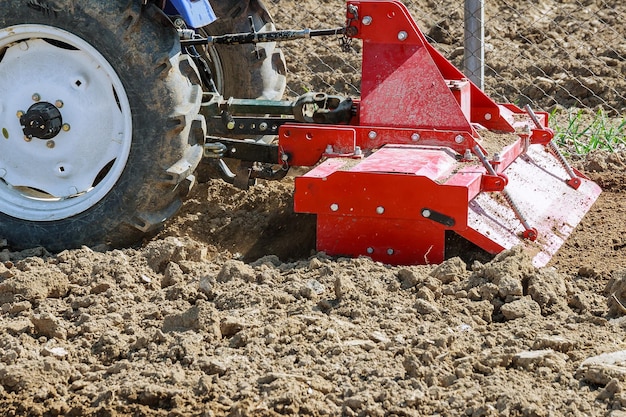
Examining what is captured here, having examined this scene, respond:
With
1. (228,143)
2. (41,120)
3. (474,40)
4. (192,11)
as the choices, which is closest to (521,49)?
(474,40)

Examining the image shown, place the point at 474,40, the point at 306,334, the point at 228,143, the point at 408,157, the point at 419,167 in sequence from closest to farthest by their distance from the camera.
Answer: the point at 306,334 → the point at 419,167 → the point at 408,157 → the point at 228,143 → the point at 474,40

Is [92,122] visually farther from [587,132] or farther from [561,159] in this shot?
[587,132]

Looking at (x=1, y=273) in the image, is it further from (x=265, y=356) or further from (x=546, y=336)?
(x=546, y=336)

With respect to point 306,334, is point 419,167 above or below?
above

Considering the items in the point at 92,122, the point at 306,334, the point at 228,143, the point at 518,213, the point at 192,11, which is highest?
the point at 192,11

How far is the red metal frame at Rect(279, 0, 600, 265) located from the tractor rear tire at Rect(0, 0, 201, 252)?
0.53m

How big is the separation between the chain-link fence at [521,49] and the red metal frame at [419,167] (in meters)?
2.11

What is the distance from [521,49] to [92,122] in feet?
13.2

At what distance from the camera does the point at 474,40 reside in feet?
21.1

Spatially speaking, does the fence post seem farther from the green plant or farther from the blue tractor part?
the blue tractor part

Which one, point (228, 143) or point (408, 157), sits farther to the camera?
point (228, 143)

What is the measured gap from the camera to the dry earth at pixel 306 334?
10.3ft

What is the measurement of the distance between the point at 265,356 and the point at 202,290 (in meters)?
0.57

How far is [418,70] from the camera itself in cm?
457
